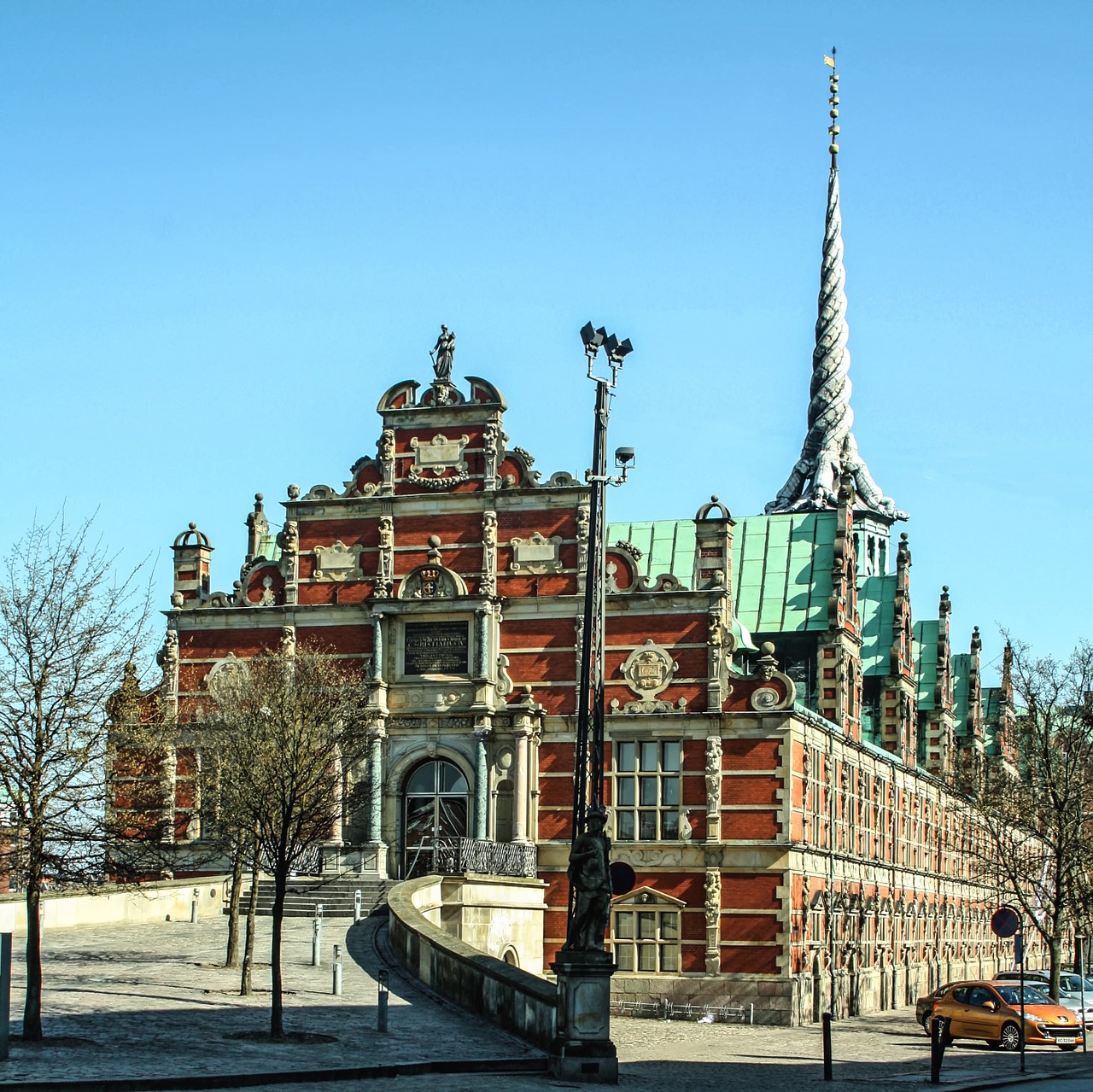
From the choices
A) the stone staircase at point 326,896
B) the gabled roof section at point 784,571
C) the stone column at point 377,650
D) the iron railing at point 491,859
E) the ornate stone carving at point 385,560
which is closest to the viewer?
the stone staircase at point 326,896

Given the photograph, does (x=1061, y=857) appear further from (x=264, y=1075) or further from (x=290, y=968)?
(x=264, y=1075)

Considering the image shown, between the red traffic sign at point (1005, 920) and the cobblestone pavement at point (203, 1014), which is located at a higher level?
the red traffic sign at point (1005, 920)

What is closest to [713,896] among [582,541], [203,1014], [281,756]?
[582,541]

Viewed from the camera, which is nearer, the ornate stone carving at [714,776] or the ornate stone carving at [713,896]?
the ornate stone carving at [713,896]

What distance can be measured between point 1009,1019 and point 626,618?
1440 cm

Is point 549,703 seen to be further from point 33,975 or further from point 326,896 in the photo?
point 33,975

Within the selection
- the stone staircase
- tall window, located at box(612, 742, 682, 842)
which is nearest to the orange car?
tall window, located at box(612, 742, 682, 842)

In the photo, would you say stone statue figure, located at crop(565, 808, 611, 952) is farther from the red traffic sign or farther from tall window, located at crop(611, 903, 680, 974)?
tall window, located at crop(611, 903, 680, 974)

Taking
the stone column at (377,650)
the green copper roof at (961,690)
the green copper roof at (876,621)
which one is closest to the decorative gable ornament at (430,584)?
the stone column at (377,650)

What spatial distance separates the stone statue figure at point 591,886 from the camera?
25.4 meters

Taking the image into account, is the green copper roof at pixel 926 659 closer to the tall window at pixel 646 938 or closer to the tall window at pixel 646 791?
the tall window at pixel 646 791

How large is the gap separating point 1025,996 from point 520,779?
1383 cm

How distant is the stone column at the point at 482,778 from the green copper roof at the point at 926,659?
27.7 meters

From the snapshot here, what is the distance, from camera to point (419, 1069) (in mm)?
24109
